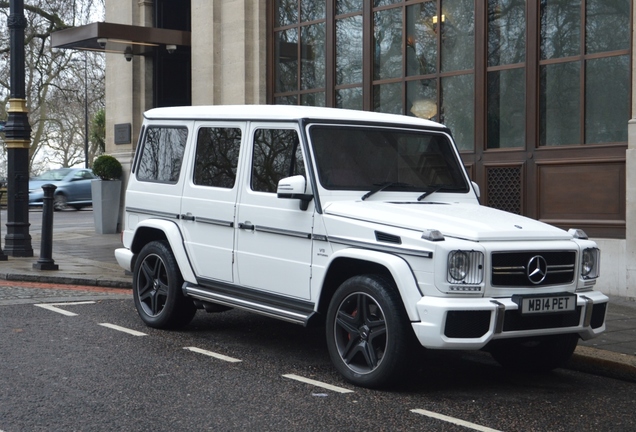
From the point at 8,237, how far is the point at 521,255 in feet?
35.3

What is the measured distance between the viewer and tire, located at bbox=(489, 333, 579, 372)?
6.98 m

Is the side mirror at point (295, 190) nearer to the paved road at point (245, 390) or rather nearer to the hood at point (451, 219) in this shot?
the hood at point (451, 219)

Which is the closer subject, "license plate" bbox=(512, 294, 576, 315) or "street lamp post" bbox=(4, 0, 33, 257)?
"license plate" bbox=(512, 294, 576, 315)

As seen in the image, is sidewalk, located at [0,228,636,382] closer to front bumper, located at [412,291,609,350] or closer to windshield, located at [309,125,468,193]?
front bumper, located at [412,291,609,350]

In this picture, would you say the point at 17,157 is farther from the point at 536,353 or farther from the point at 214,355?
the point at 536,353

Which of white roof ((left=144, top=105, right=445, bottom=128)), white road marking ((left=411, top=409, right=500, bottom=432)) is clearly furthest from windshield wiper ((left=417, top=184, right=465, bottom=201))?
white road marking ((left=411, top=409, right=500, bottom=432))

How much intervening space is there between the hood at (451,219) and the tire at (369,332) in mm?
439

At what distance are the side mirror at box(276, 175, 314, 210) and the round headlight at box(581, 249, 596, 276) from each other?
197 cm

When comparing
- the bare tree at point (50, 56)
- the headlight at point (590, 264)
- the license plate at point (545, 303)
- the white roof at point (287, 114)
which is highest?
the bare tree at point (50, 56)

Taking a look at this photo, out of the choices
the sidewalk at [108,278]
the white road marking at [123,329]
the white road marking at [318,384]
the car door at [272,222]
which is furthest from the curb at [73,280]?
the white road marking at [318,384]

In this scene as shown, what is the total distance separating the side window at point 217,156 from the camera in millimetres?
8000

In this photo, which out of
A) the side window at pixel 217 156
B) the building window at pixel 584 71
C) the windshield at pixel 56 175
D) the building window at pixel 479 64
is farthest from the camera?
the windshield at pixel 56 175

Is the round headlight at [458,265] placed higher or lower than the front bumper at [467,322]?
higher

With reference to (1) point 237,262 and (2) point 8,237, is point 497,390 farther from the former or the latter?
(2) point 8,237
